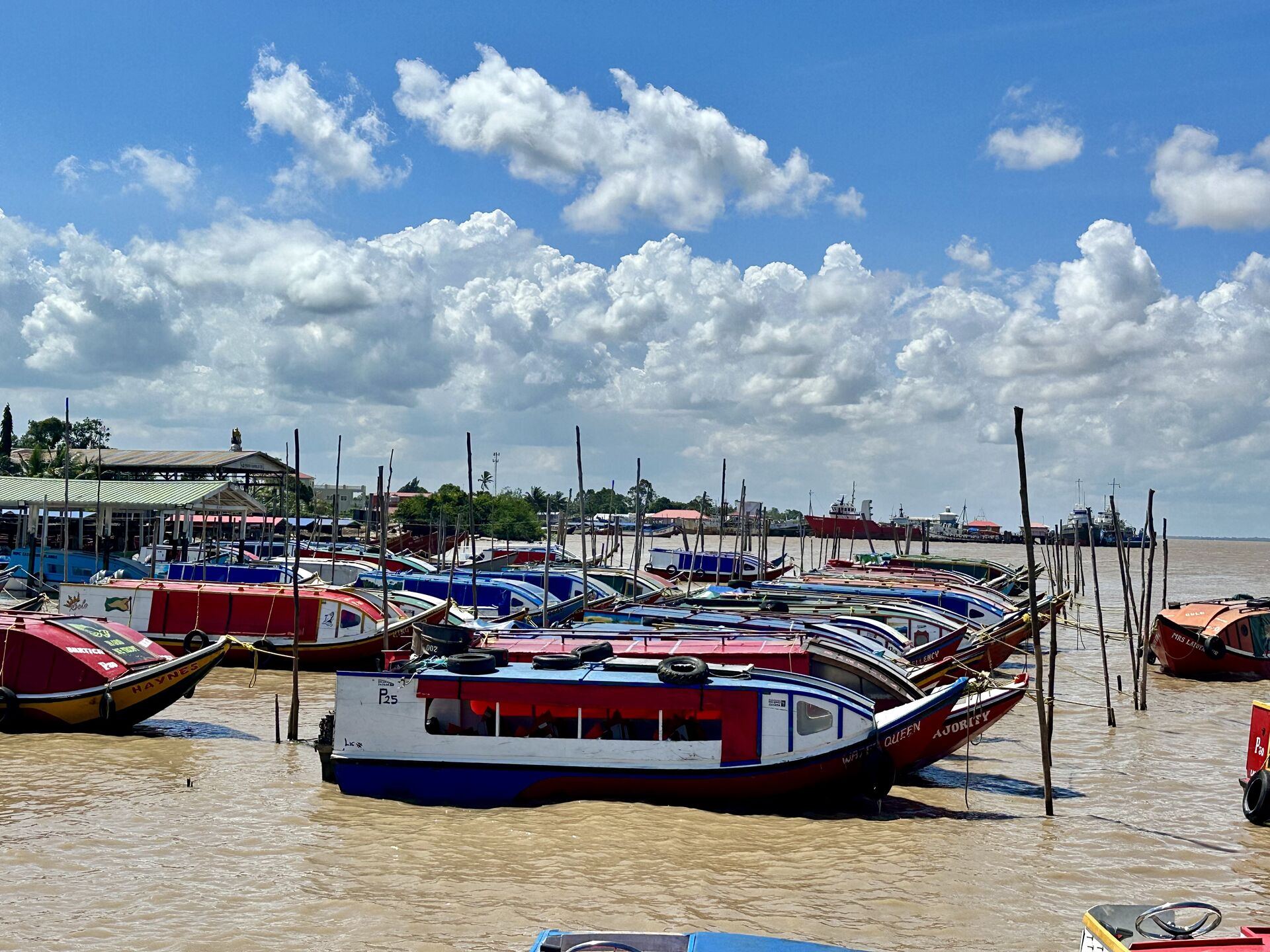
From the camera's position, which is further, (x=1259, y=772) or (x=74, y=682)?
(x=74, y=682)

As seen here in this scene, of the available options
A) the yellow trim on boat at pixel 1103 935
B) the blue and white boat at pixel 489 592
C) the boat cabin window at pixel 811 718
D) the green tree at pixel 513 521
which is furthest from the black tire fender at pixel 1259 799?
the green tree at pixel 513 521

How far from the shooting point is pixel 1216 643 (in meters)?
34.0

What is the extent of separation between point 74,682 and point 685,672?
12.5 m

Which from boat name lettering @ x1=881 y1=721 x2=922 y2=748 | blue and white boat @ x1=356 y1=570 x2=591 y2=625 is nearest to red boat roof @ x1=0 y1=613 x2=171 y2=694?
boat name lettering @ x1=881 y1=721 x2=922 y2=748

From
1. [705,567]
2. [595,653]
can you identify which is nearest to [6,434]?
[705,567]

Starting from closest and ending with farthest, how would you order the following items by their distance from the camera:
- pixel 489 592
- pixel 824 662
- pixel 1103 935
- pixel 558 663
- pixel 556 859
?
1. pixel 1103 935
2. pixel 556 859
3. pixel 558 663
4. pixel 824 662
5. pixel 489 592

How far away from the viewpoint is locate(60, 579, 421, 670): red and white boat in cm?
3253

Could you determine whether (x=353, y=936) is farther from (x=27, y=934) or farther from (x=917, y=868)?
(x=917, y=868)

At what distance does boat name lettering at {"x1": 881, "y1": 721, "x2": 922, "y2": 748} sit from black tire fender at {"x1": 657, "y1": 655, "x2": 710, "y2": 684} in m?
2.93

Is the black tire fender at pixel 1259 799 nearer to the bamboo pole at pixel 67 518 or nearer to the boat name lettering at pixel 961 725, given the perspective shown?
the boat name lettering at pixel 961 725

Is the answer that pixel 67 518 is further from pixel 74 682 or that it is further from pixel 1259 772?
pixel 1259 772

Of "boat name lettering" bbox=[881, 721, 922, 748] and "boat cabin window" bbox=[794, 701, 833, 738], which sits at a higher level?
"boat cabin window" bbox=[794, 701, 833, 738]

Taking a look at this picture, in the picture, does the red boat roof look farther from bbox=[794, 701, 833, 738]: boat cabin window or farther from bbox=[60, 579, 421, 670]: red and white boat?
bbox=[794, 701, 833, 738]: boat cabin window

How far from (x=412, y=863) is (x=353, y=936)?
2395 mm
